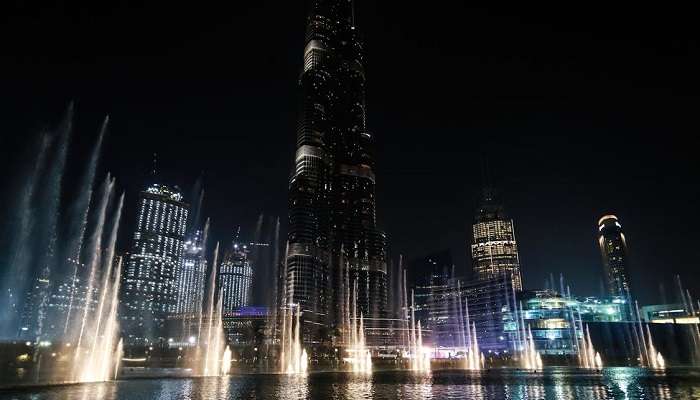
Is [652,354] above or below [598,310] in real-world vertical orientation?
below

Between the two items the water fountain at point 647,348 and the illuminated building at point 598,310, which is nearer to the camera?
the water fountain at point 647,348

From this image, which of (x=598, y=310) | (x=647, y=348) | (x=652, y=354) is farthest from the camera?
(x=598, y=310)

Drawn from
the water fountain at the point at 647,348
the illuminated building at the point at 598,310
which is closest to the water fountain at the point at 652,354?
the water fountain at the point at 647,348

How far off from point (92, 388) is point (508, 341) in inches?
7038

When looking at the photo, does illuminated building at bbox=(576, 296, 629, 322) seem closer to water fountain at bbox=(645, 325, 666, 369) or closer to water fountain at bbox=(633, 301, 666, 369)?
water fountain at bbox=(633, 301, 666, 369)

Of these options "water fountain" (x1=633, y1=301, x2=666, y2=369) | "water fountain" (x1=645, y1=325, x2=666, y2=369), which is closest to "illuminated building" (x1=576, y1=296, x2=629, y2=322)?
"water fountain" (x1=633, y1=301, x2=666, y2=369)

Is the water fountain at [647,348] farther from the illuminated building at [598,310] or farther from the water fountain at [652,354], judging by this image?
the illuminated building at [598,310]

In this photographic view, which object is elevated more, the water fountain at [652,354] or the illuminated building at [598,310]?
the illuminated building at [598,310]

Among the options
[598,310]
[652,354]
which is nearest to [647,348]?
[652,354]

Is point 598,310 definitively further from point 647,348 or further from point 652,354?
point 652,354

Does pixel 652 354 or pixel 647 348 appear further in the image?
pixel 647 348

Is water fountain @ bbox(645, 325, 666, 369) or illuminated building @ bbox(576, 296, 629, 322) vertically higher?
illuminated building @ bbox(576, 296, 629, 322)

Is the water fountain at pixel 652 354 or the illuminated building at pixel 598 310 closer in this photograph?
the water fountain at pixel 652 354

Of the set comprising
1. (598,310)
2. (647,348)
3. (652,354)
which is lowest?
(652,354)
